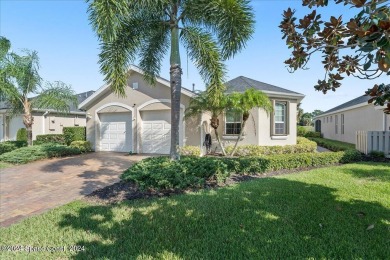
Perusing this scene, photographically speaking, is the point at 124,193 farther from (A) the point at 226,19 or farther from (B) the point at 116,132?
(B) the point at 116,132

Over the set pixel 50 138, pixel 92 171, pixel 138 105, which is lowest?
pixel 92 171

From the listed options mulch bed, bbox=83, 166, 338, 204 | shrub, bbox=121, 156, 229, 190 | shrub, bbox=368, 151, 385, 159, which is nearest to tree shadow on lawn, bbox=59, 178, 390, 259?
mulch bed, bbox=83, 166, 338, 204

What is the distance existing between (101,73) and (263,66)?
26.3 feet

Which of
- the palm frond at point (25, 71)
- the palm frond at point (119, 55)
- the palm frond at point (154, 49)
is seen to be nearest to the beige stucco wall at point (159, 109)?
the palm frond at point (25, 71)

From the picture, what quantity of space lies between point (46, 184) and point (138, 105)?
8180 mm

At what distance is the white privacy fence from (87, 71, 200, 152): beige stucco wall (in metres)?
8.82

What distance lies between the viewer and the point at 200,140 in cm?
1369

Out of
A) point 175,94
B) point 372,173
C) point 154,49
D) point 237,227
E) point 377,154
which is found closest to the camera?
point 237,227

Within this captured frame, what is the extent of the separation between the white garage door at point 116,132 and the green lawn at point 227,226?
10.3m

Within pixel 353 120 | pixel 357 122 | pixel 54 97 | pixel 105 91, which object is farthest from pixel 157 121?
pixel 353 120

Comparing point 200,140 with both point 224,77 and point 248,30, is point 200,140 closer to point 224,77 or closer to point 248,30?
point 224,77

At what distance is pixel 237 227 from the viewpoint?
13.7ft

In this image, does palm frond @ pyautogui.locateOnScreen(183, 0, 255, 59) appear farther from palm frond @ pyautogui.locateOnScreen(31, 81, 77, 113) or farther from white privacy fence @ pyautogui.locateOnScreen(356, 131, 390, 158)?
palm frond @ pyautogui.locateOnScreen(31, 81, 77, 113)

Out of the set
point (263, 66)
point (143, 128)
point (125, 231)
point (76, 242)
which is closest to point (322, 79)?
point (125, 231)
